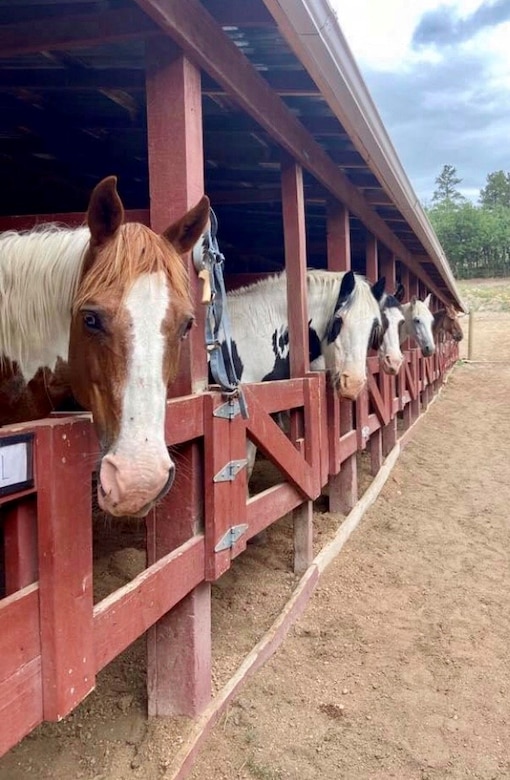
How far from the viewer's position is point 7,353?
87.5 inches

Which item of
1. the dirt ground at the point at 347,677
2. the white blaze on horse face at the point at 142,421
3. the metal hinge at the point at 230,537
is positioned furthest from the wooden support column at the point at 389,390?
the white blaze on horse face at the point at 142,421

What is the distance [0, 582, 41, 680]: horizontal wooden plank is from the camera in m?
1.47

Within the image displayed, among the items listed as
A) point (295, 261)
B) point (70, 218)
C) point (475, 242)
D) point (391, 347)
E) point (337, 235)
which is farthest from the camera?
point (475, 242)

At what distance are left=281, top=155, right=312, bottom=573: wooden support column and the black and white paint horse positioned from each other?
10.1 inches

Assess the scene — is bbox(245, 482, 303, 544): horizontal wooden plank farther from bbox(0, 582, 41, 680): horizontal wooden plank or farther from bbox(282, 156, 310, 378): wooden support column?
bbox(0, 582, 41, 680): horizontal wooden plank

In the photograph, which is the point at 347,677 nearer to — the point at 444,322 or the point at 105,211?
the point at 105,211

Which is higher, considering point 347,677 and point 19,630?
point 19,630

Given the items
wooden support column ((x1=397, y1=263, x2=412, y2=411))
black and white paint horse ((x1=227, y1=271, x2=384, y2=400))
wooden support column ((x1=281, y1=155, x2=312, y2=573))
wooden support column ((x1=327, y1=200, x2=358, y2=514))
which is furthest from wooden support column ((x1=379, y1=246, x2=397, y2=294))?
wooden support column ((x1=281, y1=155, x2=312, y2=573))

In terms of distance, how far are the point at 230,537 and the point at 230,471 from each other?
0.92 ft

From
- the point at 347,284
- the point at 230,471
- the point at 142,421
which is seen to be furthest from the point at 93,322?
the point at 347,284

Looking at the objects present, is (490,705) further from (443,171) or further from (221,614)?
(443,171)

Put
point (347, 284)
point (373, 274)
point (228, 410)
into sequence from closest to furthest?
point (228, 410)
point (347, 284)
point (373, 274)

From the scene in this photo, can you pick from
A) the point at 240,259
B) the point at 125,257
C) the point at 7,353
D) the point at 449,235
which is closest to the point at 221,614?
the point at 7,353

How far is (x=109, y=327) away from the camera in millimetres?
1717
